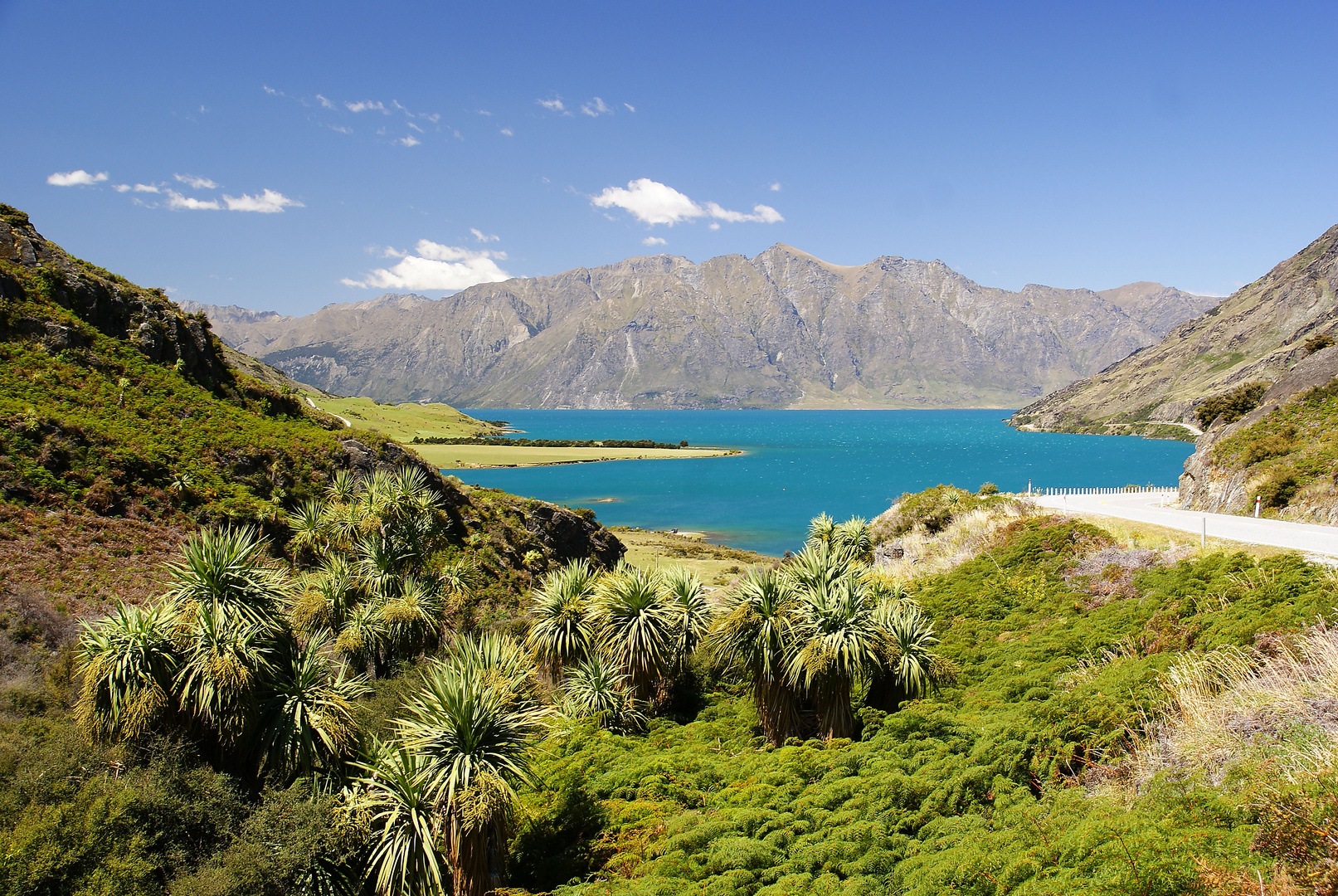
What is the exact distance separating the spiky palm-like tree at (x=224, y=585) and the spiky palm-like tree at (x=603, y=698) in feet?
23.1

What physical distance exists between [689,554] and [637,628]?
41.3 m

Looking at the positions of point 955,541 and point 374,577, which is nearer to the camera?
point 374,577

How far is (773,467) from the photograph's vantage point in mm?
139625

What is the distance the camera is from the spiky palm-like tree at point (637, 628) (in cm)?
1753

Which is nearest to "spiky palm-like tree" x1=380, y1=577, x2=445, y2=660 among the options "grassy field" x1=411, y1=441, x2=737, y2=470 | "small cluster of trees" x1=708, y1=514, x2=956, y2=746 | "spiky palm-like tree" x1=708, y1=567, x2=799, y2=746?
"small cluster of trees" x1=708, y1=514, x2=956, y2=746

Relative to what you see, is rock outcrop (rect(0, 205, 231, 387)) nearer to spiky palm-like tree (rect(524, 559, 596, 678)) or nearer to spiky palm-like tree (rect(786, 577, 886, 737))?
spiky palm-like tree (rect(524, 559, 596, 678))

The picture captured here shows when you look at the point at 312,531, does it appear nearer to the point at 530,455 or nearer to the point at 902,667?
the point at 902,667

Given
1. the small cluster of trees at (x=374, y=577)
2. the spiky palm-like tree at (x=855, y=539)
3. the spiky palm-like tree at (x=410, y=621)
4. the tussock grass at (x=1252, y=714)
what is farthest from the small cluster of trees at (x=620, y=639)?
the spiky palm-like tree at (x=855, y=539)

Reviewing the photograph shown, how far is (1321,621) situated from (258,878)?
60.2 ft

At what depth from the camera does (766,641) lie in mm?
15117

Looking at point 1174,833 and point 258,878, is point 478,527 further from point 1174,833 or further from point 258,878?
point 1174,833

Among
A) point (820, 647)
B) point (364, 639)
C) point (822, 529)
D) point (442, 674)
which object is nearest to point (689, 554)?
point (822, 529)

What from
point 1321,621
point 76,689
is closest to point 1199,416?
point 1321,621

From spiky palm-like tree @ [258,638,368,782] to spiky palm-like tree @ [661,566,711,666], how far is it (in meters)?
8.02
